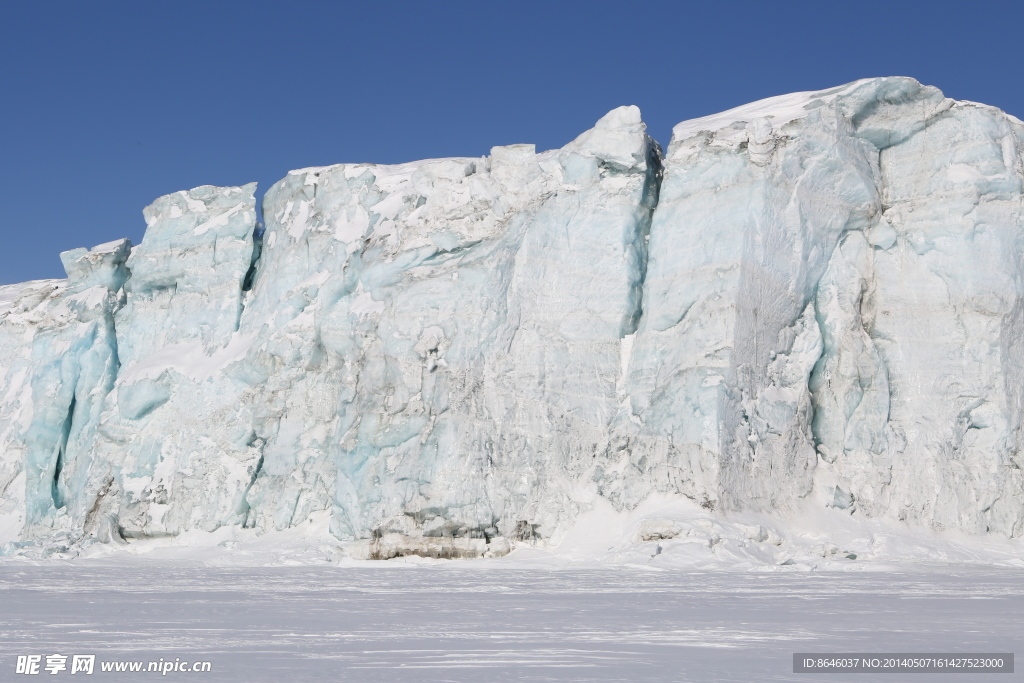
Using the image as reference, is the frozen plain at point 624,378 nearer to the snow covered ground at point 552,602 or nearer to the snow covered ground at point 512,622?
the snow covered ground at point 552,602

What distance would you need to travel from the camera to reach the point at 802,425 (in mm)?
21141

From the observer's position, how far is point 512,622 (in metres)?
9.78

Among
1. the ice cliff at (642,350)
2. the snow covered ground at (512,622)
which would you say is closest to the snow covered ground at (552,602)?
the snow covered ground at (512,622)

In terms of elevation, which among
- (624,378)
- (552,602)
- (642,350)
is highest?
(642,350)

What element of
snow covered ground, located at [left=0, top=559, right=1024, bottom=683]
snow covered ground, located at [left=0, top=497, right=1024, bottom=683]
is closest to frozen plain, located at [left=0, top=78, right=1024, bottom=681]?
snow covered ground, located at [left=0, top=497, right=1024, bottom=683]

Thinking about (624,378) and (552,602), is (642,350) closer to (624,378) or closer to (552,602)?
(624,378)

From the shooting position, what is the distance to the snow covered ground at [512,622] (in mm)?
7340

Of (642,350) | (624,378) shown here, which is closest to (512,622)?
(642,350)

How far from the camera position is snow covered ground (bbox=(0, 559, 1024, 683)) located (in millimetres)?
7340

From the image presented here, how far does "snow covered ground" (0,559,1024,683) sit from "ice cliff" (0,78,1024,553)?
15.1 feet

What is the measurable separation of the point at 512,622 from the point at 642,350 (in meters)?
12.4

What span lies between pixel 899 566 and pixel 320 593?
9.60 metres

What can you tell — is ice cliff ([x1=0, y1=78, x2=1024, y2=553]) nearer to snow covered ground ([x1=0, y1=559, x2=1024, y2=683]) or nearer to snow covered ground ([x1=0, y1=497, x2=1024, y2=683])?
snow covered ground ([x1=0, y1=497, x2=1024, y2=683])

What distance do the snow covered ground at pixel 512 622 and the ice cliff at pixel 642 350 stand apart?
4.60 metres
